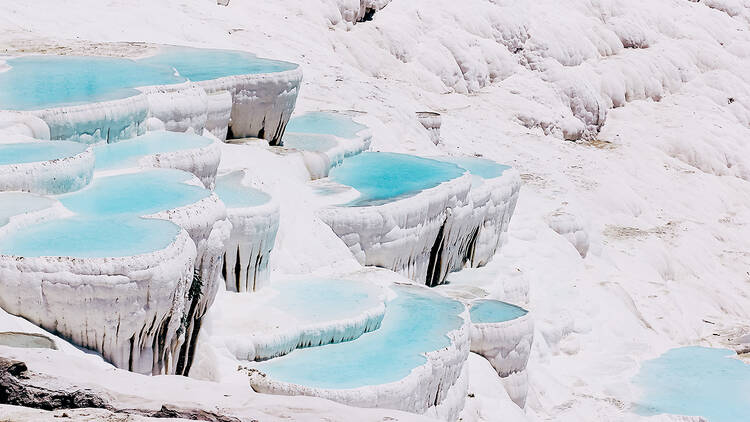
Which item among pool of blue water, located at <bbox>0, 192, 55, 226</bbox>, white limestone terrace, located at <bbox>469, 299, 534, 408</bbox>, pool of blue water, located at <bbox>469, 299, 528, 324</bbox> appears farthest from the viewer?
pool of blue water, located at <bbox>469, 299, 528, 324</bbox>

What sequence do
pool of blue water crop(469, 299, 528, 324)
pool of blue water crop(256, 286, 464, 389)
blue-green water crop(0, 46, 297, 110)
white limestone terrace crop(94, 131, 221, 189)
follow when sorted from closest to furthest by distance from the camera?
1. pool of blue water crop(256, 286, 464, 389)
2. white limestone terrace crop(94, 131, 221, 189)
3. blue-green water crop(0, 46, 297, 110)
4. pool of blue water crop(469, 299, 528, 324)

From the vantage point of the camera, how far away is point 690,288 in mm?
18703

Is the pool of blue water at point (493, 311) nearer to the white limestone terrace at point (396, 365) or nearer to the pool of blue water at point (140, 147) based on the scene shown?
the white limestone terrace at point (396, 365)

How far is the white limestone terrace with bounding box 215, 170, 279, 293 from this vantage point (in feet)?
33.9

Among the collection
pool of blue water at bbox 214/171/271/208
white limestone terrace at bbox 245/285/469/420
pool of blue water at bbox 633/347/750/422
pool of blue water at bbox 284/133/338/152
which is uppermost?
pool of blue water at bbox 214/171/271/208

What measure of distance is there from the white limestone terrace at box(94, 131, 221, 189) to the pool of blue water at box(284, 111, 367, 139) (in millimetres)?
3955

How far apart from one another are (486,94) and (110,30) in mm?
10954

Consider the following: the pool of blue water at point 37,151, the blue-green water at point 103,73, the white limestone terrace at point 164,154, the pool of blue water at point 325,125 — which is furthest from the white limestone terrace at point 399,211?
the pool of blue water at point 37,151

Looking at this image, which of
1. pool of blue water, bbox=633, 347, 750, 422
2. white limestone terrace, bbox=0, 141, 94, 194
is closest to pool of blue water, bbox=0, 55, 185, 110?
white limestone terrace, bbox=0, 141, 94, 194

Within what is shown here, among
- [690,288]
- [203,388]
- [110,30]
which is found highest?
[203,388]

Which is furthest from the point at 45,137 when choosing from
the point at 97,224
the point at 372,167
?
the point at 372,167

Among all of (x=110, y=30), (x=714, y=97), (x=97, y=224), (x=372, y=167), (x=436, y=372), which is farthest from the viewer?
(x=714, y=97)

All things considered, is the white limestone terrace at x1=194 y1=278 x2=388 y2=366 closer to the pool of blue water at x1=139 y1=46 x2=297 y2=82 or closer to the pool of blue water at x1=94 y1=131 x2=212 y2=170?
the pool of blue water at x1=94 y1=131 x2=212 y2=170

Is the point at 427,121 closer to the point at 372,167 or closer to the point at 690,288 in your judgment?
the point at 372,167
